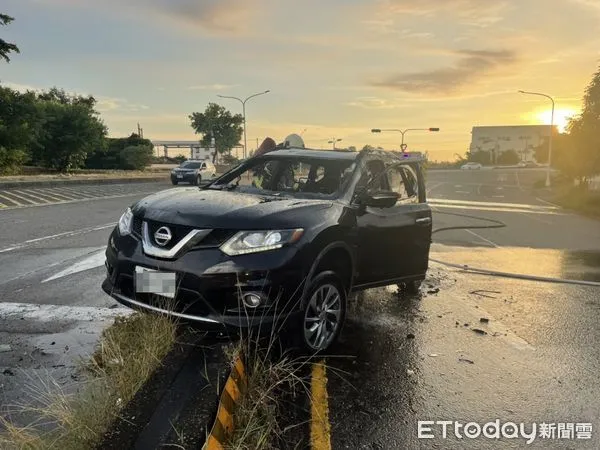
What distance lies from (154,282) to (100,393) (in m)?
0.90

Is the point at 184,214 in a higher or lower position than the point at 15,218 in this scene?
higher

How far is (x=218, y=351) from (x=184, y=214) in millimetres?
1088

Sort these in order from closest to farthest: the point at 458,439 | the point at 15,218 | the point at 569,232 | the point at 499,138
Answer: the point at 458,439, the point at 15,218, the point at 569,232, the point at 499,138

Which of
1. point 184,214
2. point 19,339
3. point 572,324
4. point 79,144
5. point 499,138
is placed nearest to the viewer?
point 184,214

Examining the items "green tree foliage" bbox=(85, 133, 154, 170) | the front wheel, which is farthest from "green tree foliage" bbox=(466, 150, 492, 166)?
the front wheel

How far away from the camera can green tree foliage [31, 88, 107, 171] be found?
3562cm

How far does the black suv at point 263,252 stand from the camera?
381 centimetres

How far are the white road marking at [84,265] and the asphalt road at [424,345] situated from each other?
0.02 metres

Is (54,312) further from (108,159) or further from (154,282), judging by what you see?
(108,159)

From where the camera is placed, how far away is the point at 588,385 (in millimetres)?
4188

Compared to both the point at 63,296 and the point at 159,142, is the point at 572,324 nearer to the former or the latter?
the point at 63,296

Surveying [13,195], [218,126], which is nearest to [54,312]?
[13,195]

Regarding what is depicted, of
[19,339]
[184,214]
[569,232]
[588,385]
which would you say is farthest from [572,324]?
[569,232]

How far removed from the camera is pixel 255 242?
3896 mm
